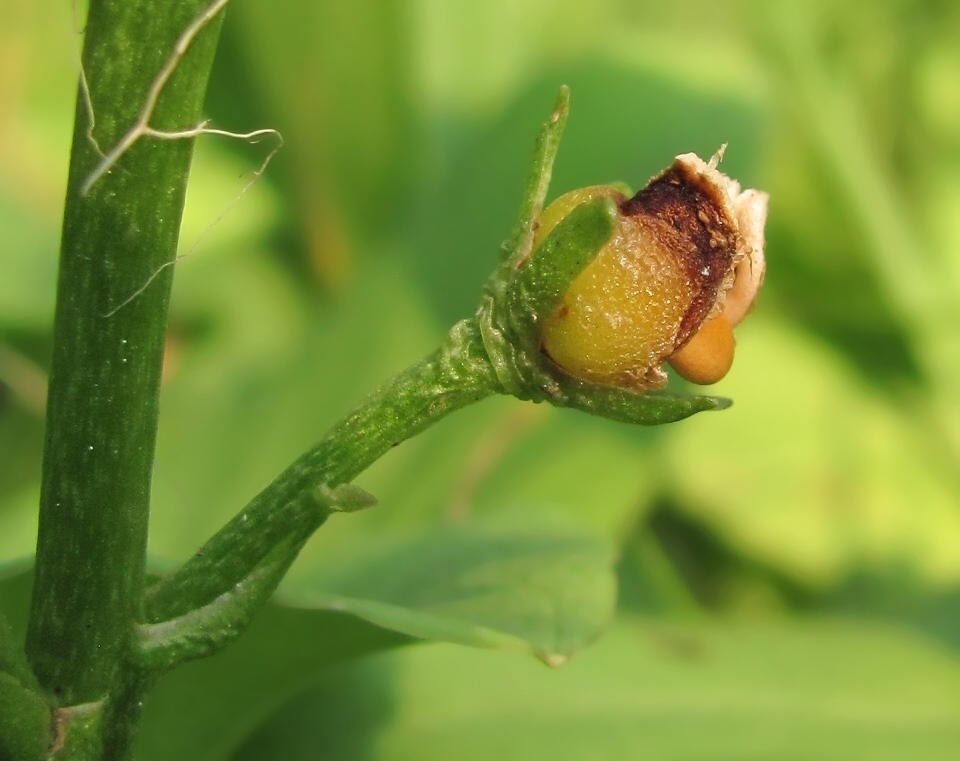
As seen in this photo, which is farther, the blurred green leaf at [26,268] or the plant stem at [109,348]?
the blurred green leaf at [26,268]

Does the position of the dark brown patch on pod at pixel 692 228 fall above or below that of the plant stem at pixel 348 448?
above

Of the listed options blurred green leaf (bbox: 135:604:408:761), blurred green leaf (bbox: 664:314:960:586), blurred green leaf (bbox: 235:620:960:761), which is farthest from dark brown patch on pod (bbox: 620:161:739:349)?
blurred green leaf (bbox: 664:314:960:586)

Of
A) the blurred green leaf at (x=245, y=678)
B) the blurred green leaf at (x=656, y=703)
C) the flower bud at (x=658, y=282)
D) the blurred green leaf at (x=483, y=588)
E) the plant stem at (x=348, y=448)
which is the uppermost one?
the flower bud at (x=658, y=282)

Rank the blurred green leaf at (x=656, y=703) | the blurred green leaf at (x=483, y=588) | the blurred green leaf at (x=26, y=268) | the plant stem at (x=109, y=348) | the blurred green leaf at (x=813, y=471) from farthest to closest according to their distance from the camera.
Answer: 1. the blurred green leaf at (x=813, y=471)
2. the blurred green leaf at (x=26, y=268)
3. the blurred green leaf at (x=656, y=703)
4. the blurred green leaf at (x=483, y=588)
5. the plant stem at (x=109, y=348)

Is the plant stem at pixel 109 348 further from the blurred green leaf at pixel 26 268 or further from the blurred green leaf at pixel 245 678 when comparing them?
the blurred green leaf at pixel 26 268

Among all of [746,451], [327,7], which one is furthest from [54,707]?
[746,451]

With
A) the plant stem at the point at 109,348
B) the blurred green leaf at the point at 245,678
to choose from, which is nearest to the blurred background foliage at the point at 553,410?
the blurred green leaf at the point at 245,678

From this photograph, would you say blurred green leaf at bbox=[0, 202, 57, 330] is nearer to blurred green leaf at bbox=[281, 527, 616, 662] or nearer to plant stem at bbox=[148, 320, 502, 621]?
blurred green leaf at bbox=[281, 527, 616, 662]

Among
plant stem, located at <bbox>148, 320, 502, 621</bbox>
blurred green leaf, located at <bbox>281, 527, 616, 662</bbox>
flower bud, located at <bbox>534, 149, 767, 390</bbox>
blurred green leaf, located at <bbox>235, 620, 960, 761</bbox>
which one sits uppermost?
flower bud, located at <bbox>534, 149, 767, 390</bbox>
